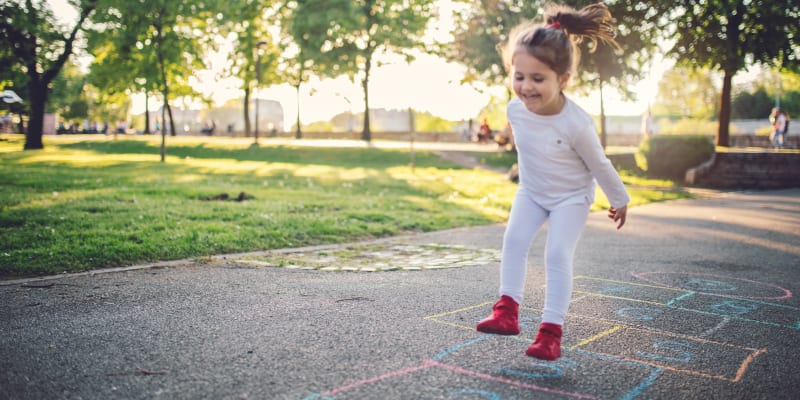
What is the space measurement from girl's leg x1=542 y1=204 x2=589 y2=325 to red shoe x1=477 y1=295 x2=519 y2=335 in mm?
273

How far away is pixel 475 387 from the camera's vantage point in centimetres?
314

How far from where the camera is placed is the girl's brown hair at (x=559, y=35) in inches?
141

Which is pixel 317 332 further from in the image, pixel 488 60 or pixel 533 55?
pixel 488 60

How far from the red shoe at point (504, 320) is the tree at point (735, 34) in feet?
79.9

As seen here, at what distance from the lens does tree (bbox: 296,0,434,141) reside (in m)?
37.3

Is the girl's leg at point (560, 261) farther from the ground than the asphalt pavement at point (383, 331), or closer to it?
farther from the ground

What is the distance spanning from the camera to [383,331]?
4.09 m

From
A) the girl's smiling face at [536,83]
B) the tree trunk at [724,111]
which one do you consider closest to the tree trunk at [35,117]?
the tree trunk at [724,111]

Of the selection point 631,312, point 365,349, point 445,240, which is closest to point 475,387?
point 365,349

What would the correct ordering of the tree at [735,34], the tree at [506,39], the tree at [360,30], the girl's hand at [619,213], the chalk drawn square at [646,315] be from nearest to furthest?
the girl's hand at [619,213] → the chalk drawn square at [646,315] → the tree at [735,34] → the tree at [506,39] → the tree at [360,30]

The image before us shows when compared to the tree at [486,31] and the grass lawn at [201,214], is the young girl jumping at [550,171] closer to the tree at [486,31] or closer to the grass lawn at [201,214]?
the grass lawn at [201,214]

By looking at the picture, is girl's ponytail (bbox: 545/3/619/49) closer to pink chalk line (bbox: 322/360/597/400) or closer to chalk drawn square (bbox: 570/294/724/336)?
chalk drawn square (bbox: 570/294/724/336)

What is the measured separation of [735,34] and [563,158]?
25.2 meters

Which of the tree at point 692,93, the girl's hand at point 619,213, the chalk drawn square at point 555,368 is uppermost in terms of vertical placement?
the tree at point 692,93
